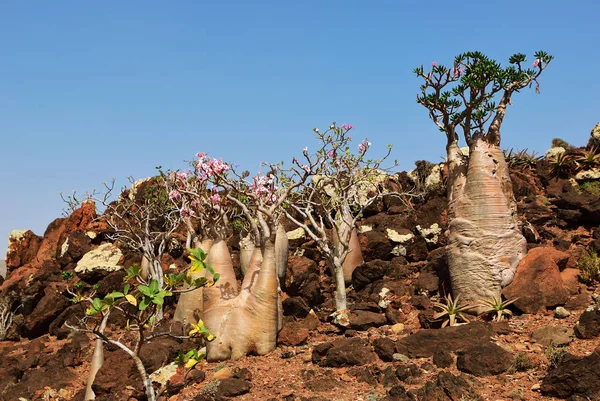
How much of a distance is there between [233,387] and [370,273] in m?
7.12

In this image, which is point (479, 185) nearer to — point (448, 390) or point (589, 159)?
point (448, 390)

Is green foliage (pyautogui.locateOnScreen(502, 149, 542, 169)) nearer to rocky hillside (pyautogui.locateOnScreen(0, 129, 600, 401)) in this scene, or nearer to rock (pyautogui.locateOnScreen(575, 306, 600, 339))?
rocky hillside (pyautogui.locateOnScreen(0, 129, 600, 401))

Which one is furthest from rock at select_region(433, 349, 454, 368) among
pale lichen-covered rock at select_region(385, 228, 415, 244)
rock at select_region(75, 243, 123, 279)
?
rock at select_region(75, 243, 123, 279)

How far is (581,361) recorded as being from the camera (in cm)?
618

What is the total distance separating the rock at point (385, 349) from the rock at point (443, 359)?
2.24ft

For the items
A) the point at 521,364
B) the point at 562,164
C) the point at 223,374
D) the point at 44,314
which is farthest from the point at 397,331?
the point at 562,164

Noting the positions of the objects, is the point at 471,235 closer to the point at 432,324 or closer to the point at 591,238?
the point at 432,324

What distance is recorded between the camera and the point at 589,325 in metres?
7.79

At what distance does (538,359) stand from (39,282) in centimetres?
1629

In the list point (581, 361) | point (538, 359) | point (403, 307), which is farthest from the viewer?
point (403, 307)

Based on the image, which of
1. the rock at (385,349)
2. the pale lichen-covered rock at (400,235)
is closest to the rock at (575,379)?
the rock at (385,349)

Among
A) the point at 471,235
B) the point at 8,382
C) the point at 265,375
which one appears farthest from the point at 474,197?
the point at 8,382

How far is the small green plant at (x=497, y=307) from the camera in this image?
940 cm

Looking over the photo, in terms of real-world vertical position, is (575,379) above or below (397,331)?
below
